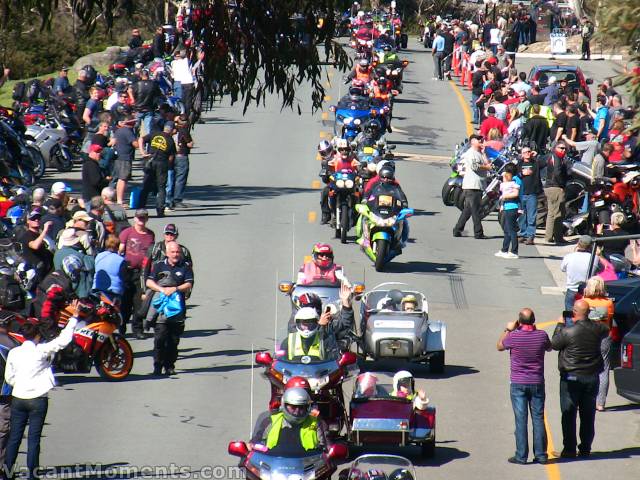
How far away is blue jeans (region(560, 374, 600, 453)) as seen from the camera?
15133mm

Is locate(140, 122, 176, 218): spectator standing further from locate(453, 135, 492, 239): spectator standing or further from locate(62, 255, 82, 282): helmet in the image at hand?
locate(62, 255, 82, 282): helmet

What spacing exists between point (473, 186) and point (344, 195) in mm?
2744

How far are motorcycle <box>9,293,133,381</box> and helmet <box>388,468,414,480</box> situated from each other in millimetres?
6702

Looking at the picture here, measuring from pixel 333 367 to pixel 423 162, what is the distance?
2192 cm

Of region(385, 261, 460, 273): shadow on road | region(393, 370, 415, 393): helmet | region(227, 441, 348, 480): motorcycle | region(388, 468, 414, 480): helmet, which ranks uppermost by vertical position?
region(388, 468, 414, 480): helmet

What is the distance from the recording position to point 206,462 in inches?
560

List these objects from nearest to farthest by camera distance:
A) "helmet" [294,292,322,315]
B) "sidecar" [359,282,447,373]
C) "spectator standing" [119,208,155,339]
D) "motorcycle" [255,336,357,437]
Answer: "motorcycle" [255,336,357,437]
"helmet" [294,292,322,315]
"sidecar" [359,282,447,373]
"spectator standing" [119,208,155,339]

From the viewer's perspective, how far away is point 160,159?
2741cm

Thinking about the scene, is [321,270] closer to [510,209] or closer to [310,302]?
[310,302]

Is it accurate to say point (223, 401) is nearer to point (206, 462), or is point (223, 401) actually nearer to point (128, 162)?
point (206, 462)

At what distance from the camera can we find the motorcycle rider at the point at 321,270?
1883cm

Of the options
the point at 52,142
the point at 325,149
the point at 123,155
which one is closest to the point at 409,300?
the point at 325,149

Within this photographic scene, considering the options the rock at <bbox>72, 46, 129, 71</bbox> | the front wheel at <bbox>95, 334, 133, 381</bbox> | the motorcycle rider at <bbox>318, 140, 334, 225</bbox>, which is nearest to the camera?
the front wheel at <bbox>95, 334, 133, 381</bbox>

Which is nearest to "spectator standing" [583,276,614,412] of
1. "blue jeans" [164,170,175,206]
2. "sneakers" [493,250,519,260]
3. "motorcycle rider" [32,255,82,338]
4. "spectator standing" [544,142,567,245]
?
"motorcycle rider" [32,255,82,338]
